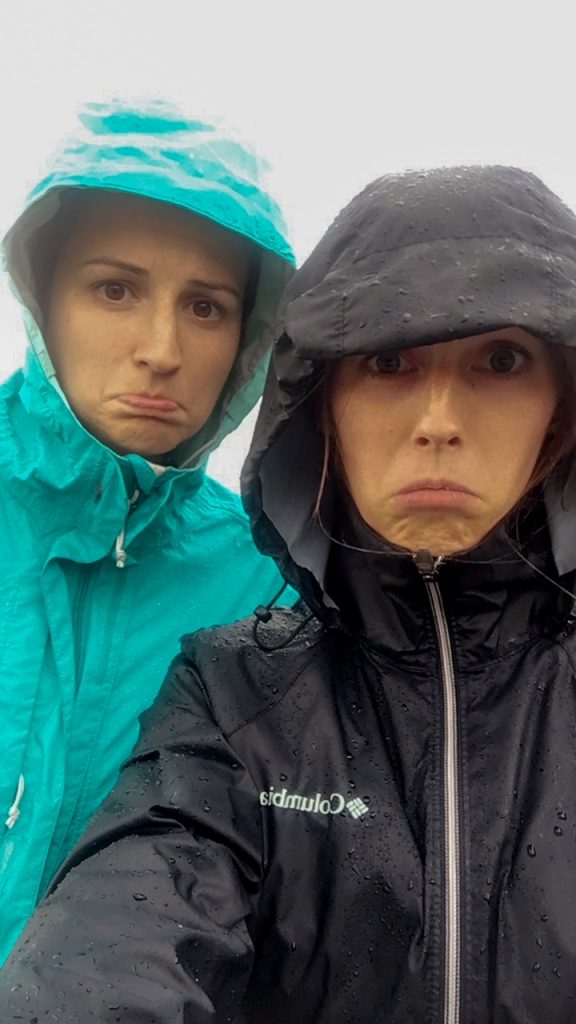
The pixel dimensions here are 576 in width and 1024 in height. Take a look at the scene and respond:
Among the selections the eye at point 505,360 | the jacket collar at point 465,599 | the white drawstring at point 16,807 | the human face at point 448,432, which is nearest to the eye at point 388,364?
the human face at point 448,432

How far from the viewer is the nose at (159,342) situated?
1453mm

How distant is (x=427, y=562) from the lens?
1179 mm

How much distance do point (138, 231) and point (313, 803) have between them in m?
1.01

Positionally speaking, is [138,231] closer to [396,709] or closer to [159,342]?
[159,342]

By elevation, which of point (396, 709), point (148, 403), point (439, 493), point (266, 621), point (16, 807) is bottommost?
point (16, 807)

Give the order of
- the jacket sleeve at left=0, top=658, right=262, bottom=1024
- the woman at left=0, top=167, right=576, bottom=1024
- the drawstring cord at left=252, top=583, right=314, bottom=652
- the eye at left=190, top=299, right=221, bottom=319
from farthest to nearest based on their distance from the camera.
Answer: the eye at left=190, top=299, right=221, bottom=319 < the drawstring cord at left=252, top=583, right=314, bottom=652 < the woman at left=0, top=167, right=576, bottom=1024 < the jacket sleeve at left=0, top=658, right=262, bottom=1024

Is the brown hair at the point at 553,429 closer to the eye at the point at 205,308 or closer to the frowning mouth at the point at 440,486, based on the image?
the frowning mouth at the point at 440,486

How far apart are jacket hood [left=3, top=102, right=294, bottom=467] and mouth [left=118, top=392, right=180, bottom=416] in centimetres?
12

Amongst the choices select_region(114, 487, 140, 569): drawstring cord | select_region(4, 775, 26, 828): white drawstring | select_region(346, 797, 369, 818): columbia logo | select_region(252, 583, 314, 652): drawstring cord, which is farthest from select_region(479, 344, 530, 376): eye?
select_region(4, 775, 26, 828): white drawstring

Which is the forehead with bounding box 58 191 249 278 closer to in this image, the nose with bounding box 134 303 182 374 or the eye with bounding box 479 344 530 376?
the nose with bounding box 134 303 182 374

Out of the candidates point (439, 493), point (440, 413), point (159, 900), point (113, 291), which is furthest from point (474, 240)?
point (159, 900)

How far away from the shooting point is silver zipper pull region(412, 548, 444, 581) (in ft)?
3.84

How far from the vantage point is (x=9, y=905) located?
1.32m

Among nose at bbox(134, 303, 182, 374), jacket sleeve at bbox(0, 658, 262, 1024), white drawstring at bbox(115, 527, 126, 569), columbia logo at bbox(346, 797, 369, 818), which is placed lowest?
jacket sleeve at bbox(0, 658, 262, 1024)
